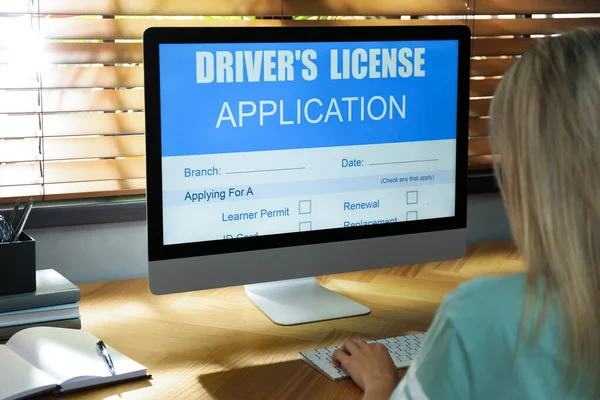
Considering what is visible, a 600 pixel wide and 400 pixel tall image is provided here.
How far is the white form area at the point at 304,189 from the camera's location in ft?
4.90

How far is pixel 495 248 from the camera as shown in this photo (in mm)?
2160

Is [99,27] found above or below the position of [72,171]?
above

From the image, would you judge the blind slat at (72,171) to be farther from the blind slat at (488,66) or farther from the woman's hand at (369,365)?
the blind slat at (488,66)

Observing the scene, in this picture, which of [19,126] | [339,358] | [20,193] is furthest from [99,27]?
[339,358]

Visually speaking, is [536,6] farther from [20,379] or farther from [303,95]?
[20,379]

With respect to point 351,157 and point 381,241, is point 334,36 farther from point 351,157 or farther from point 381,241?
point 381,241

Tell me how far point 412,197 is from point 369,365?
466 mm

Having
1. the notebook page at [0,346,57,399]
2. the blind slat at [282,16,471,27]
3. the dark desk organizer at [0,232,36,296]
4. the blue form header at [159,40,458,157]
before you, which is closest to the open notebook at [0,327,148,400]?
the notebook page at [0,346,57,399]

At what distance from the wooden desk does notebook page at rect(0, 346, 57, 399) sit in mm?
55

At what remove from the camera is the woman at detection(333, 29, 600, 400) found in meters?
0.84

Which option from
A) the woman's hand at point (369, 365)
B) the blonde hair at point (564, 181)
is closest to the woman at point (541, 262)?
the blonde hair at point (564, 181)

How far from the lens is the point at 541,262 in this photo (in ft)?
2.83

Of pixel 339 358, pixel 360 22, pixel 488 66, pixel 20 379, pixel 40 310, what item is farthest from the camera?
pixel 488 66

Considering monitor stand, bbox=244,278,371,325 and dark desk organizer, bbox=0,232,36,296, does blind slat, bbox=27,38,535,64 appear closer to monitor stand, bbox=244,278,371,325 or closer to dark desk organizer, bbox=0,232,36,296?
dark desk organizer, bbox=0,232,36,296
